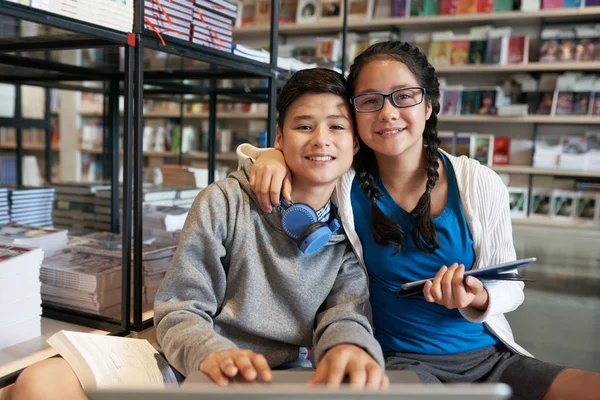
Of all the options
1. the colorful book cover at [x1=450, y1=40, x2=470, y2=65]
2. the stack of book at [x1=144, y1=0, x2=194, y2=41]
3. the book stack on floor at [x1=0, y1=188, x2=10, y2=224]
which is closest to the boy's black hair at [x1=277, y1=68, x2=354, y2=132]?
the stack of book at [x1=144, y1=0, x2=194, y2=41]

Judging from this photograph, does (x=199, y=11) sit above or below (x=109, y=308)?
above

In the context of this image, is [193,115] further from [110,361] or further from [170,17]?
[110,361]

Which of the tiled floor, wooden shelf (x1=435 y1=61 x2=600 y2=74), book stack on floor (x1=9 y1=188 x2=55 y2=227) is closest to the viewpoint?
the tiled floor

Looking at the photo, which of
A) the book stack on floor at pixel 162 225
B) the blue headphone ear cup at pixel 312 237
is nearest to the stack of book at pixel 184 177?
the book stack on floor at pixel 162 225

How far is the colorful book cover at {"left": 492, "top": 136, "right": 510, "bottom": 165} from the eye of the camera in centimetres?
409

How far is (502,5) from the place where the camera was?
3871 millimetres

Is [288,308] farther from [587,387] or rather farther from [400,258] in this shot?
[587,387]

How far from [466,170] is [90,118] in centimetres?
512

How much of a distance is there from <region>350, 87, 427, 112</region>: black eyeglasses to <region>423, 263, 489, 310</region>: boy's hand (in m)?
0.37

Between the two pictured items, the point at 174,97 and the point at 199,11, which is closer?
the point at 199,11

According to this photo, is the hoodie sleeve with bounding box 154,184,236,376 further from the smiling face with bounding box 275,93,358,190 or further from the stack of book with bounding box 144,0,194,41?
the stack of book with bounding box 144,0,194,41

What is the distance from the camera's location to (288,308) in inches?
43.6

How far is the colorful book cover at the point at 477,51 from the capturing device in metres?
3.97

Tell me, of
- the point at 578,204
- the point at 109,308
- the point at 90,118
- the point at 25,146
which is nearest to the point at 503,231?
the point at 109,308
